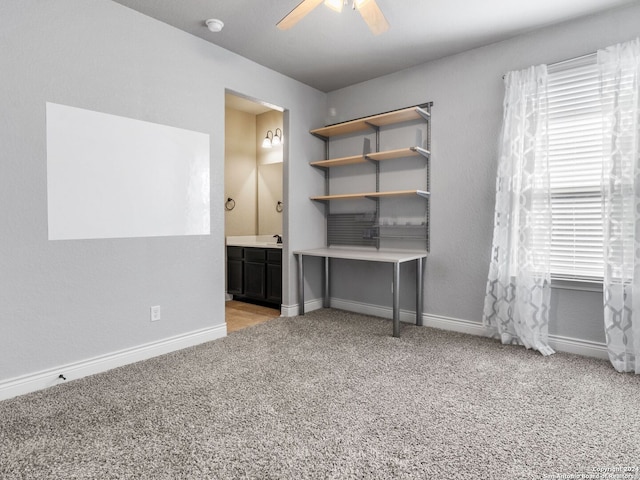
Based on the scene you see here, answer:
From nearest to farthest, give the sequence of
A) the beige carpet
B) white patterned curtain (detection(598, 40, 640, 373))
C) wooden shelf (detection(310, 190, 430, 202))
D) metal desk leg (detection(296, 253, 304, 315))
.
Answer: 1. the beige carpet
2. white patterned curtain (detection(598, 40, 640, 373))
3. wooden shelf (detection(310, 190, 430, 202))
4. metal desk leg (detection(296, 253, 304, 315))

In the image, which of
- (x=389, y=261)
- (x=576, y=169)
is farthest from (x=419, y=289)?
(x=576, y=169)

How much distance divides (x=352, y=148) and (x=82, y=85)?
8.49 feet

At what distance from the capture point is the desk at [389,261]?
3.23m

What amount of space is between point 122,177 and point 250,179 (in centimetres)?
281

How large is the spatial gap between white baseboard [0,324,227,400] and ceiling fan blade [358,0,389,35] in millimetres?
2611

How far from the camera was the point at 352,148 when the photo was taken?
423cm

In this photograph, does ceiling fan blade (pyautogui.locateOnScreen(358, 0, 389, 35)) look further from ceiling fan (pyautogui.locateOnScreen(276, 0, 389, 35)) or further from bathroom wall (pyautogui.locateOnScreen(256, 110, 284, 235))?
bathroom wall (pyautogui.locateOnScreen(256, 110, 284, 235))

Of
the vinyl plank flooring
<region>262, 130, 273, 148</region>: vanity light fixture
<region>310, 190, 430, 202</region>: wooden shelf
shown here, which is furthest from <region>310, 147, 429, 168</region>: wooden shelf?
the vinyl plank flooring

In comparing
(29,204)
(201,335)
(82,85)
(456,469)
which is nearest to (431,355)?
(456,469)

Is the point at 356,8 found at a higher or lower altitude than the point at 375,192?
higher

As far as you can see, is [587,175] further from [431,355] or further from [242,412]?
[242,412]

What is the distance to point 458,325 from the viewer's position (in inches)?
138

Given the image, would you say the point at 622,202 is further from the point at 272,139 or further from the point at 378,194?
the point at 272,139

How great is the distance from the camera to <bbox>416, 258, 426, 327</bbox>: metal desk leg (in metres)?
3.61
